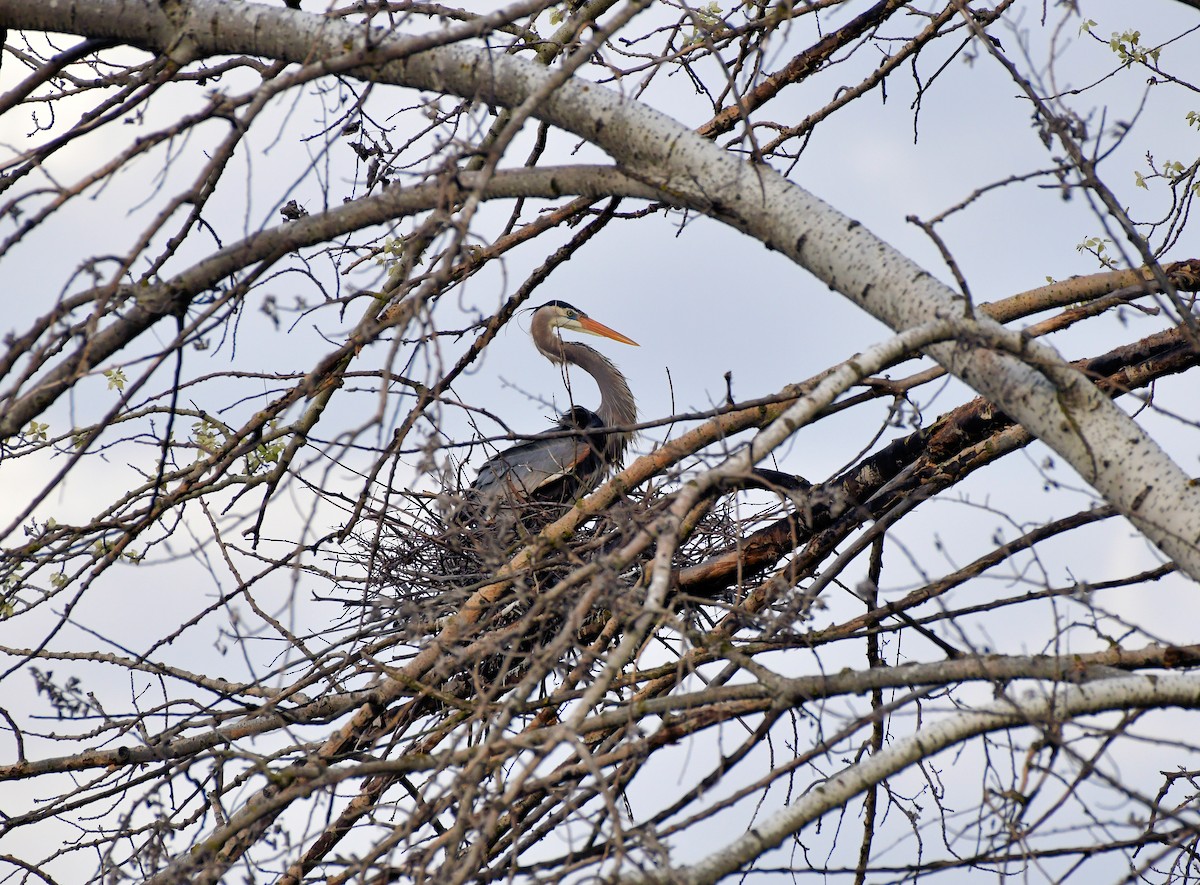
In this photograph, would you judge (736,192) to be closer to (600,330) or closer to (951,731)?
(951,731)

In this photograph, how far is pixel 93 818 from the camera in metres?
3.57

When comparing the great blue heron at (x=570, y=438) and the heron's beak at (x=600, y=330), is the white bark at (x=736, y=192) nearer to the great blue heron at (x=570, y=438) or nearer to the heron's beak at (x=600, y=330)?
the great blue heron at (x=570, y=438)

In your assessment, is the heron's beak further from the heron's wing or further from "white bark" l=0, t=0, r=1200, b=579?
"white bark" l=0, t=0, r=1200, b=579

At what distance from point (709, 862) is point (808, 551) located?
2170 millimetres

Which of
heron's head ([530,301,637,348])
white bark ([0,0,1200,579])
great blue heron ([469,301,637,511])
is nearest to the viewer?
white bark ([0,0,1200,579])

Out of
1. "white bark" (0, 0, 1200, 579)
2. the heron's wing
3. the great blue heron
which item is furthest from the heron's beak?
"white bark" (0, 0, 1200, 579)

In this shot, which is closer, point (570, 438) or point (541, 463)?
point (570, 438)

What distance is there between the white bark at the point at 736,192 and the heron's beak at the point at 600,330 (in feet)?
22.0

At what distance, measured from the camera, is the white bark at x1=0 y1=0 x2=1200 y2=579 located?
8.01ft

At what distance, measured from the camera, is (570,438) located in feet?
21.9

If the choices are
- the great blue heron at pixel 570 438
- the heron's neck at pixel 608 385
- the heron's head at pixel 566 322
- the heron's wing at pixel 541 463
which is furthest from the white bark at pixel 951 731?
the heron's head at pixel 566 322

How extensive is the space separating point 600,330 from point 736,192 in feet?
22.7

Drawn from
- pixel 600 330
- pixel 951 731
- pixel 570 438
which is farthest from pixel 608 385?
pixel 951 731

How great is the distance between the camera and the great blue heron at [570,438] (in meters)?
6.70
